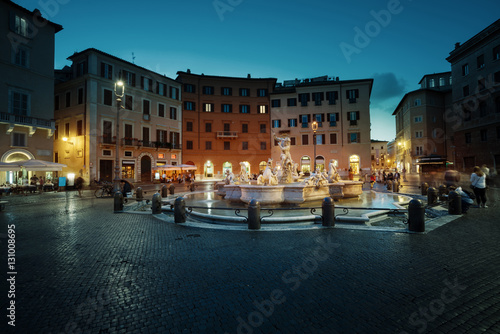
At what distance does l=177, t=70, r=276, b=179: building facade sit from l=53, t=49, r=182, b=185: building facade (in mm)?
4672

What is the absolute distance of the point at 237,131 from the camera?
132 feet

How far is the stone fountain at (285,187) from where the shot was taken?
11.0 meters

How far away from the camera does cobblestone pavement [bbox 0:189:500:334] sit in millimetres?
2666

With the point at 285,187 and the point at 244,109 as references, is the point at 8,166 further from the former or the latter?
the point at 244,109

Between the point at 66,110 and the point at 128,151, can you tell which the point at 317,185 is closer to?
the point at 128,151

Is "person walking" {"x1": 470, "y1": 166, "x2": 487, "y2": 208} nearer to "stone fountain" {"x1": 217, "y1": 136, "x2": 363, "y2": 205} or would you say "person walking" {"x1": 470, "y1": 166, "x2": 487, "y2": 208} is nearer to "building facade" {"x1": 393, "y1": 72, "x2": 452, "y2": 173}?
"stone fountain" {"x1": 217, "y1": 136, "x2": 363, "y2": 205}

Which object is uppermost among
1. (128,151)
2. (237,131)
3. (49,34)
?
(49,34)

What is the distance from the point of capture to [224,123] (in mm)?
40125

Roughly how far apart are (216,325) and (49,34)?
32015mm

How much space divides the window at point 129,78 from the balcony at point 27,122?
10561 mm

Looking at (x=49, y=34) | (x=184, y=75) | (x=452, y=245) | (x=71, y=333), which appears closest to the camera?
(x=71, y=333)

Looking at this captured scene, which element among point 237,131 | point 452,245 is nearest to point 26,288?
point 452,245

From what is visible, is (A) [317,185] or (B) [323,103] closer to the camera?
(A) [317,185]

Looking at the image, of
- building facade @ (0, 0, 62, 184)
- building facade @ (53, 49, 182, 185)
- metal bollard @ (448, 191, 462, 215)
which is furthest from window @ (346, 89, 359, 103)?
building facade @ (0, 0, 62, 184)
